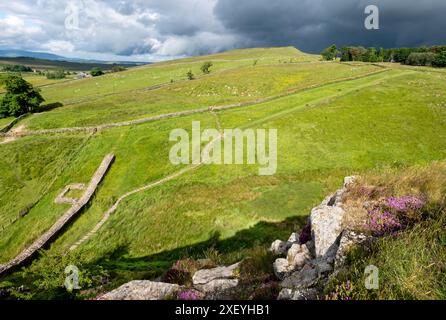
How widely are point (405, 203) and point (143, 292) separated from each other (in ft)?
35.3

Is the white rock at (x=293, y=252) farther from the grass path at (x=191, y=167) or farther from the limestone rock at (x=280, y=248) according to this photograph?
the grass path at (x=191, y=167)

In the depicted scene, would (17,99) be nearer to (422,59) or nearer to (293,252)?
(293,252)

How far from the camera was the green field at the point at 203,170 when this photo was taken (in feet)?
86.1

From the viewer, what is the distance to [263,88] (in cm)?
8812

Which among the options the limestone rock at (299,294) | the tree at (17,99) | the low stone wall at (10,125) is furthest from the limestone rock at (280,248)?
the tree at (17,99)

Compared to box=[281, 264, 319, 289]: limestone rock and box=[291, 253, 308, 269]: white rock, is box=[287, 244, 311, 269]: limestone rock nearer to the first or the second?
box=[291, 253, 308, 269]: white rock

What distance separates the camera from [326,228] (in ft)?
40.3

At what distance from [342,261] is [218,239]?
1809cm

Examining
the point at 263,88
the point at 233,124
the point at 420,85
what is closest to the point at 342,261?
the point at 233,124

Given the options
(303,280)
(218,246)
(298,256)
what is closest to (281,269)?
(298,256)

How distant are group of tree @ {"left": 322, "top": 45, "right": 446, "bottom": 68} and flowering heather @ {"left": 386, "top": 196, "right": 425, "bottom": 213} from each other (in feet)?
451

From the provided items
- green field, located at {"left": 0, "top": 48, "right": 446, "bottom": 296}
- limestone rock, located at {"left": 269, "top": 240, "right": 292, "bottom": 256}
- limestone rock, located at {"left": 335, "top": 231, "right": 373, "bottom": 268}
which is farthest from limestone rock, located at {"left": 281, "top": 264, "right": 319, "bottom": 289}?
green field, located at {"left": 0, "top": 48, "right": 446, "bottom": 296}
